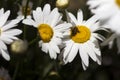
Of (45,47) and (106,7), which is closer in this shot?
(106,7)

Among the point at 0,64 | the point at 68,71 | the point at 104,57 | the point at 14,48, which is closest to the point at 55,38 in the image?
the point at 14,48

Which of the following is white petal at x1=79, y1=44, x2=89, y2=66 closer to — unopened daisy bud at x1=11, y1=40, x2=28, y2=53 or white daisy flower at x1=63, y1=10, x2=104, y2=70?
white daisy flower at x1=63, y1=10, x2=104, y2=70

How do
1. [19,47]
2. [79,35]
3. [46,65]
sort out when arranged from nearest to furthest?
[19,47], [79,35], [46,65]

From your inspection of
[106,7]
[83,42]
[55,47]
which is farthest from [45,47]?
[106,7]

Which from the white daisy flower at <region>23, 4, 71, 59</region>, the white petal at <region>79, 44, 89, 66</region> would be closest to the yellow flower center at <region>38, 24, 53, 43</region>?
the white daisy flower at <region>23, 4, 71, 59</region>

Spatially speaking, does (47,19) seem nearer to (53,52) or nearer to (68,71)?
(53,52)

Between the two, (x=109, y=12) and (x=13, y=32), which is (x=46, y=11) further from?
(x=109, y=12)

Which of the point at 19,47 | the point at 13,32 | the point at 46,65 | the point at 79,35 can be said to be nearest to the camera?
the point at 19,47
